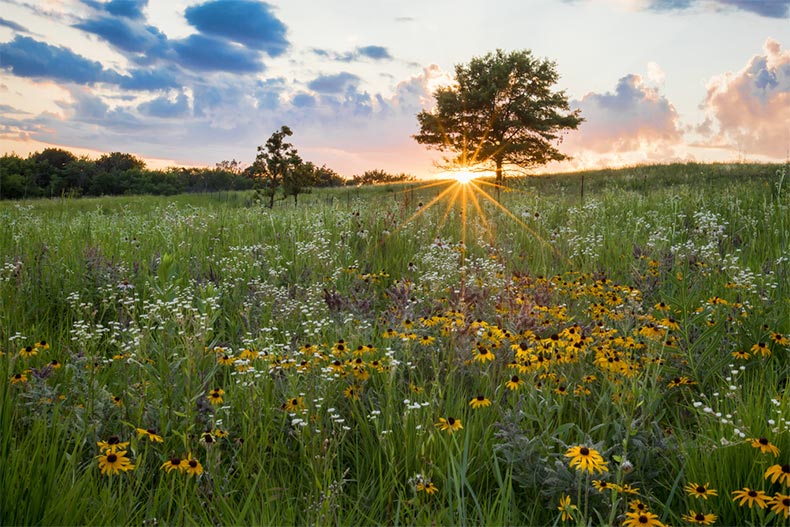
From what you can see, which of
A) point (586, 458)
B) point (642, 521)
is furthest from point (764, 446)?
point (586, 458)

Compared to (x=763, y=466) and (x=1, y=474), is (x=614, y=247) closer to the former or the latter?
(x=763, y=466)

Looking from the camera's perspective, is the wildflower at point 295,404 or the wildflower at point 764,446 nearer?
the wildflower at point 764,446

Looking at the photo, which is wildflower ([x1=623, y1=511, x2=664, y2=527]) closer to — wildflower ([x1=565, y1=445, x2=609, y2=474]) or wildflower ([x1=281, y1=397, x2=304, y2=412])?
wildflower ([x1=565, y1=445, x2=609, y2=474])

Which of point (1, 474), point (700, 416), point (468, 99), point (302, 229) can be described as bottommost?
point (700, 416)

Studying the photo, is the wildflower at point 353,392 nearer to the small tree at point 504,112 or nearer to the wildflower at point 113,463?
the wildflower at point 113,463

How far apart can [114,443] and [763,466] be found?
2.63 metres

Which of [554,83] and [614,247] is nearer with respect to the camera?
[614,247]

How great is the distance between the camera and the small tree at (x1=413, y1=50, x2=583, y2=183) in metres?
42.1

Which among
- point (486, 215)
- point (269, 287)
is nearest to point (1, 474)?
point (269, 287)

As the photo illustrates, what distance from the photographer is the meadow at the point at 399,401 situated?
2158 mm

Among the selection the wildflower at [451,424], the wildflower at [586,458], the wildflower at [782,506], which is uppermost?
the wildflower at [586,458]

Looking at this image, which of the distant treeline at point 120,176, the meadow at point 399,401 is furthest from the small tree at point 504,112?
the meadow at point 399,401

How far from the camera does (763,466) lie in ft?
7.64

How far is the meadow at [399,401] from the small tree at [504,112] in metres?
38.2
